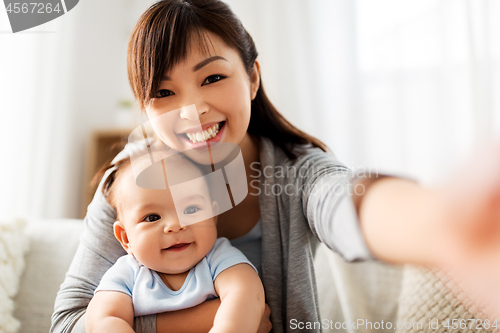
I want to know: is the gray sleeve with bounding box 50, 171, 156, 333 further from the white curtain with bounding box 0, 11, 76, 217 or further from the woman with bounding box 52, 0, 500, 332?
the white curtain with bounding box 0, 11, 76, 217

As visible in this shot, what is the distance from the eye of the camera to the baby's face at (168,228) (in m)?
0.56

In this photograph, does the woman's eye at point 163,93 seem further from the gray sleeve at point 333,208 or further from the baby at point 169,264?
the gray sleeve at point 333,208

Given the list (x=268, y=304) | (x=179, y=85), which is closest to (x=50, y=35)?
(x=179, y=85)

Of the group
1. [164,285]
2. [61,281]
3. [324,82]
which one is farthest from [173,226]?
[324,82]

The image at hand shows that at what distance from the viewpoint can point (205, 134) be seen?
623mm

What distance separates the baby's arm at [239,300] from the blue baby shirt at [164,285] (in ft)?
0.06

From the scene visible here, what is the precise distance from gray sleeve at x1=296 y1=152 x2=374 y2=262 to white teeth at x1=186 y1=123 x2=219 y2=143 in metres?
0.20

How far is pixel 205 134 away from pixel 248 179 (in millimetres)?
162

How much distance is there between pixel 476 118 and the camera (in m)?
1.57

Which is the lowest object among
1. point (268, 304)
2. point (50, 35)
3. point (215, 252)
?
point (268, 304)

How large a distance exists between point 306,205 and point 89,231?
0.48m

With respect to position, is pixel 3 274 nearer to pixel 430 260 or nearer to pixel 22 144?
pixel 430 260

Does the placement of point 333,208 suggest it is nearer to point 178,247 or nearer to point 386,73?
point 178,247

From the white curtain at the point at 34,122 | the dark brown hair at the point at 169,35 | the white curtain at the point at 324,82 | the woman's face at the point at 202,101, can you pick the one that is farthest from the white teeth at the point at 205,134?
the white curtain at the point at 34,122
